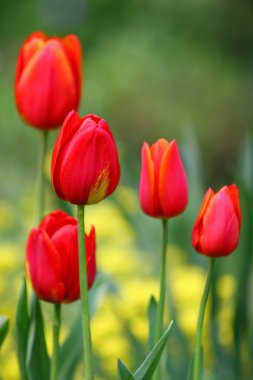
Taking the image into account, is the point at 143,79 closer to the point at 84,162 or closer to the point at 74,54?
the point at 74,54

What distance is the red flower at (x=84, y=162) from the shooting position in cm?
97

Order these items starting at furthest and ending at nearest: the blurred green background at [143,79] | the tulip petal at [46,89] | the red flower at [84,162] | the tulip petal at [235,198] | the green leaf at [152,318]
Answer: the blurred green background at [143,79] < the tulip petal at [46,89] < the green leaf at [152,318] < the tulip petal at [235,198] < the red flower at [84,162]

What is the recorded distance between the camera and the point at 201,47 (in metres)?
6.15

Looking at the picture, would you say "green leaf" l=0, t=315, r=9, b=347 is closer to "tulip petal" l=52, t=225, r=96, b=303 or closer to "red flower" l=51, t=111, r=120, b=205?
"tulip petal" l=52, t=225, r=96, b=303

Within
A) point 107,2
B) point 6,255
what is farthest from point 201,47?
point 6,255

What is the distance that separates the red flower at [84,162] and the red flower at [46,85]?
321 millimetres

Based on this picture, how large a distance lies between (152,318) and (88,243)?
6.5 inches

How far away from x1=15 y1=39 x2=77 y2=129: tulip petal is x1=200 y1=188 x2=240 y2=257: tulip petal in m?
0.33

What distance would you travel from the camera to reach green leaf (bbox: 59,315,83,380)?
1275mm

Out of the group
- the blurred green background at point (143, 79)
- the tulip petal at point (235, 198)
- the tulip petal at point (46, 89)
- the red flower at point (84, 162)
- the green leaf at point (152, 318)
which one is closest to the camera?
the red flower at point (84, 162)

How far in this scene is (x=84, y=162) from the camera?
38.3 inches

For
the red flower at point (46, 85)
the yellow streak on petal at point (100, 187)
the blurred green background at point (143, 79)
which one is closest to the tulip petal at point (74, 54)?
the red flower at point (46, 85)

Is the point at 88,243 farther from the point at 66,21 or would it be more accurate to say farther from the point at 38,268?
the point at 66,21

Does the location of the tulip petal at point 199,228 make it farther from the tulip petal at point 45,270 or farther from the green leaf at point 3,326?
the green leaf at point 3,326
